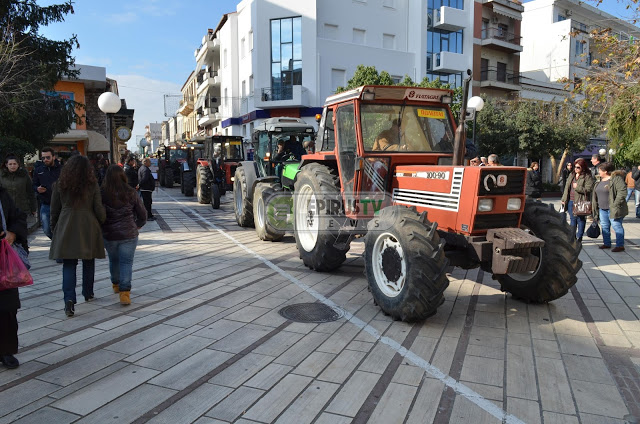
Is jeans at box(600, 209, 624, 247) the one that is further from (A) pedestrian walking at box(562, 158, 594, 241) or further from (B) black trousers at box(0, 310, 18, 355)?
(B) black trousers at box(0, 310, 18, 355)

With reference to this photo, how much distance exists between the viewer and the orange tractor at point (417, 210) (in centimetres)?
454

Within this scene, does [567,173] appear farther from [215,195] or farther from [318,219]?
[318,219]

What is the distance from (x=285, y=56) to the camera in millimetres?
26984

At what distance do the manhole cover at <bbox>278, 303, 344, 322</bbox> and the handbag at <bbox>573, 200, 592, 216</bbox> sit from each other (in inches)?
247

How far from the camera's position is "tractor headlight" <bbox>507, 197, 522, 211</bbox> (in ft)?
16.1

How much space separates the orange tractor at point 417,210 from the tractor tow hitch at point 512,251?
0.01 meters

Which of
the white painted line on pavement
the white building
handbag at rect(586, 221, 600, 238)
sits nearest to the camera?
the white painted line on pavement

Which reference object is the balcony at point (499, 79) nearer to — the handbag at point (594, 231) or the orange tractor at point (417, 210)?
the handbag at point (594, 231)

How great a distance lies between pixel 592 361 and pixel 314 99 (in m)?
24.0

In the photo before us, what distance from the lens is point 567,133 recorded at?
1097 inches

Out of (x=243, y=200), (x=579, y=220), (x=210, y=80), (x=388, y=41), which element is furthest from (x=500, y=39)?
(x=243, y=200)

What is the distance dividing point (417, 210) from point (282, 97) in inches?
903

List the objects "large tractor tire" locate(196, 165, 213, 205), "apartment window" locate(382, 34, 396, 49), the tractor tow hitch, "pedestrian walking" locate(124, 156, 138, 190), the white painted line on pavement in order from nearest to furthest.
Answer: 1. the white painted line on pavement
2. the tractor tow hitch
3. "pedestrian walking" locate(124, 156, 138, 190)
4. "large tractor tire" locate(196, 165, 213, 205)
5. "apartment window" locate(382, 34, 396, 49)

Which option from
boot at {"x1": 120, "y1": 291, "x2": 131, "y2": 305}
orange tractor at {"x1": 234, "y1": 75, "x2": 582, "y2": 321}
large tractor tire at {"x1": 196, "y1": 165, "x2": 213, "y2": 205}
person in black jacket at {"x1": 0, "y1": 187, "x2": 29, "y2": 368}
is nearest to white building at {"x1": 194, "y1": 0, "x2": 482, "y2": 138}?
large tractor tire at {"x1": 196, "y1": 165, "x2": 213, "y2": 205}
